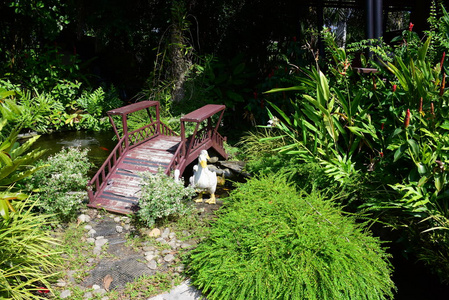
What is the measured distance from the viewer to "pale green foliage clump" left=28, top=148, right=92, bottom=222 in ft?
16.1

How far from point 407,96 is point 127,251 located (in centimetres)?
363

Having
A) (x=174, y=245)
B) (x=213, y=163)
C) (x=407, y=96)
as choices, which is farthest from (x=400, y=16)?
(x=174, y=245)

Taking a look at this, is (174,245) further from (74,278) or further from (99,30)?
(99,30)

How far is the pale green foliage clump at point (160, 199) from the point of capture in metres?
4.82

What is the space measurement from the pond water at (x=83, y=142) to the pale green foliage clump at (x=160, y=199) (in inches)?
137

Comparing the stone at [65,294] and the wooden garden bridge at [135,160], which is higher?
the wooden garden bridge at [135,160]

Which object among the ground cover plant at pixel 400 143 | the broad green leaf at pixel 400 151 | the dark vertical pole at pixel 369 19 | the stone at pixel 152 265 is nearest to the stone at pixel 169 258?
the stone at pixel 152 265

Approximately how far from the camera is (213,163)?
7.52m

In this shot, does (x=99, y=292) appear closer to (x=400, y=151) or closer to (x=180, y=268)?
(x=180, y=268)

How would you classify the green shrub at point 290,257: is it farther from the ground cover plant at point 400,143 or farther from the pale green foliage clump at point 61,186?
the pale green foliage clump at point 61,186

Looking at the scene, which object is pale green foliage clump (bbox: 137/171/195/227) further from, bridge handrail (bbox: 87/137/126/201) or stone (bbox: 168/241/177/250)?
bridge handrail (bbox: 87/137/126/201)

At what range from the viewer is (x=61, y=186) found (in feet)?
16.7

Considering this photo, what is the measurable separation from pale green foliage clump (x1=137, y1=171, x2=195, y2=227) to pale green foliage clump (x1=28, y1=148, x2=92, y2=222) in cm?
91

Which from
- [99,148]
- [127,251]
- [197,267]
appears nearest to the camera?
[197,267]
